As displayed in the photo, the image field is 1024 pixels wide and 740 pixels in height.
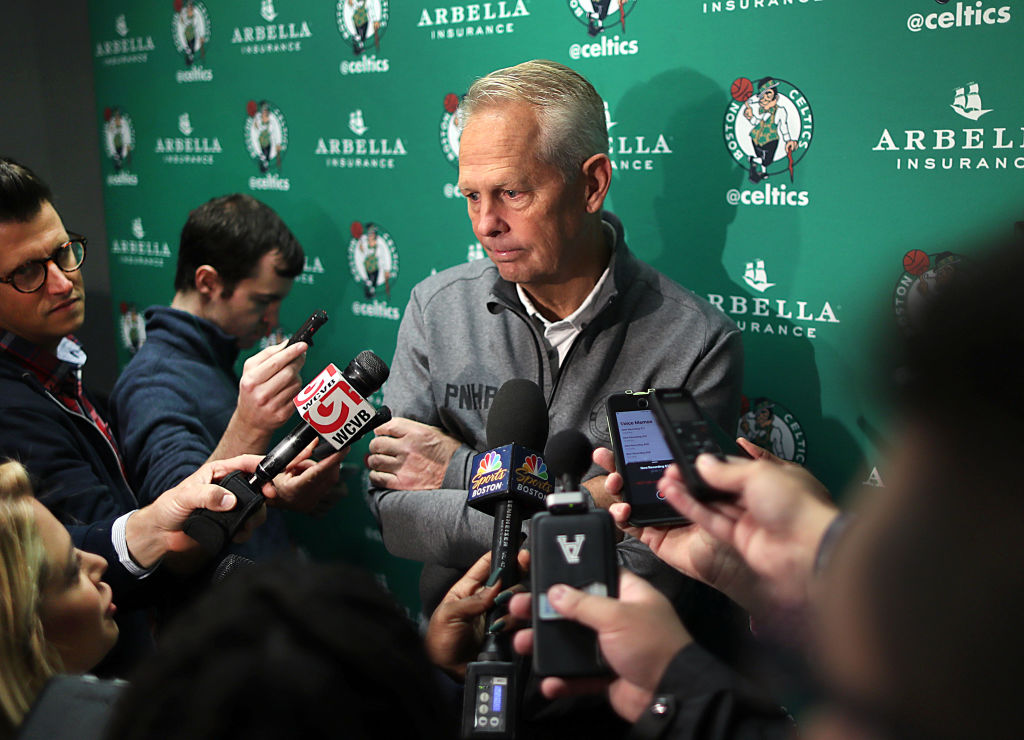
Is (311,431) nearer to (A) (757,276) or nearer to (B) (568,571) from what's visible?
(B) (568,571)

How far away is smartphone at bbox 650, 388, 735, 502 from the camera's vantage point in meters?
0.92

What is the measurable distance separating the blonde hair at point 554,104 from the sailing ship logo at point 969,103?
0.72 m

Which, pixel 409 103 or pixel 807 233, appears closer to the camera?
pixel 807 233

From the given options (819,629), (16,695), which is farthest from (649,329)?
(16,695)

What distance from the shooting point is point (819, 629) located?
0.65 metres

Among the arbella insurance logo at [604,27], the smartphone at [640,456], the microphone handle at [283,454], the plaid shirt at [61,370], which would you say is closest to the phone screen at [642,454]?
the smartphone at [640,456]

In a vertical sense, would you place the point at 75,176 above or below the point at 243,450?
above

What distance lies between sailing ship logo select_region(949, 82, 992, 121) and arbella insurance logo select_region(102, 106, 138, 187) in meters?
3.03

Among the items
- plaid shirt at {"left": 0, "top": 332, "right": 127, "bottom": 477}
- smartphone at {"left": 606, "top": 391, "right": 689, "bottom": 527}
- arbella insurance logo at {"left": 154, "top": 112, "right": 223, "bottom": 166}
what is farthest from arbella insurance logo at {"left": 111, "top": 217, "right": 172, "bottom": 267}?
smartphone at {"left": 606, "top": 391, "right": 689, "bottom": 527}

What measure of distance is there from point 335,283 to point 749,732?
7.36 feet

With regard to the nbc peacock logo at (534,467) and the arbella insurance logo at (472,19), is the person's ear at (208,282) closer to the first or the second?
the arbella insurance logo at (472,19)

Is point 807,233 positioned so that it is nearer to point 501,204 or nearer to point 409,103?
point 501,204

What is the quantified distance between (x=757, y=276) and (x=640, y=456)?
2.44 feet

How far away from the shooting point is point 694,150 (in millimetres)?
1903
